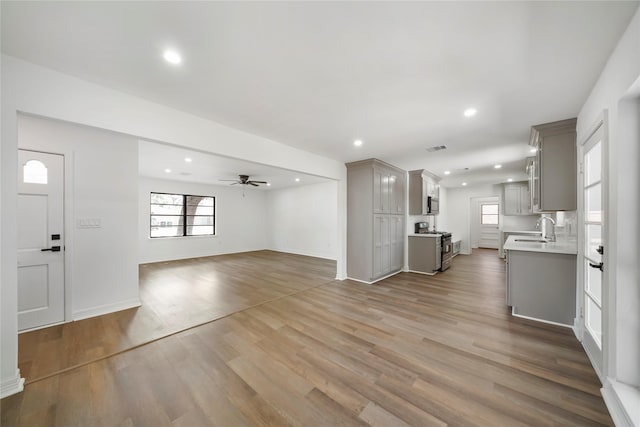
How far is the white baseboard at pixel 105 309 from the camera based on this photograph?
2.92 m

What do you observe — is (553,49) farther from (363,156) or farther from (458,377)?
(363,156)

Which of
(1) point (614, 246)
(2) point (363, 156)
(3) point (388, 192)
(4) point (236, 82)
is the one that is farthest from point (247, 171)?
(1) point (614, 246)

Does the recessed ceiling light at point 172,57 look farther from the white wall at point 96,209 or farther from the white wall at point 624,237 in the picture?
the white wall at point 624,237

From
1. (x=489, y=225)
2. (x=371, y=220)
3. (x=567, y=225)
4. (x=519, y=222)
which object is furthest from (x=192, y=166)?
(x=489, y=225)

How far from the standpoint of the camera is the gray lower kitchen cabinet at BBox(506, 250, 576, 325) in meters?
2.73

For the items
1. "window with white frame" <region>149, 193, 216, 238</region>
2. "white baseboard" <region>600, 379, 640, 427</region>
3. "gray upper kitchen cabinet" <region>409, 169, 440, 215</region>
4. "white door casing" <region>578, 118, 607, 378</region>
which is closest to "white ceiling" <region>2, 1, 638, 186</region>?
"white door casing" <region>578, 118, 607, 378</region>

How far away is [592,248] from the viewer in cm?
217

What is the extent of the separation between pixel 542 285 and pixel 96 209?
603 cm

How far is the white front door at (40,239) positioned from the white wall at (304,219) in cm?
578

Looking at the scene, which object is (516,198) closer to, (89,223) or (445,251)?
(445,251)

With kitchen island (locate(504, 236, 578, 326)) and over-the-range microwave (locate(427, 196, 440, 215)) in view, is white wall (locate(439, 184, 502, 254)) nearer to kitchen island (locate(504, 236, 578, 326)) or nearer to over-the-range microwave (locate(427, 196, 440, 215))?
over-the-range microwave (locate(427, 196, 440, 215))

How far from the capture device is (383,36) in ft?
4.92

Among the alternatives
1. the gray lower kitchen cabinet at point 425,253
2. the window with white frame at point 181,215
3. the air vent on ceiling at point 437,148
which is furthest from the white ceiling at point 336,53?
the window with white frame at point 181,215

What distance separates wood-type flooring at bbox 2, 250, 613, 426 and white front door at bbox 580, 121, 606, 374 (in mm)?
231
